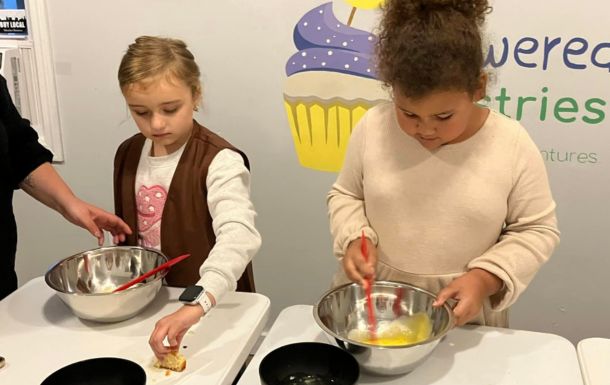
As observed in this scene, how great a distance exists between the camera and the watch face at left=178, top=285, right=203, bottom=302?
1018 mm

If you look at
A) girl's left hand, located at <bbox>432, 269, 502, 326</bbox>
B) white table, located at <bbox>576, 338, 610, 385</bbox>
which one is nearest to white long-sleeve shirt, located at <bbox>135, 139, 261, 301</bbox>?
girl's left hand, located at <bbox>432, 269, 502, 326</bbox>

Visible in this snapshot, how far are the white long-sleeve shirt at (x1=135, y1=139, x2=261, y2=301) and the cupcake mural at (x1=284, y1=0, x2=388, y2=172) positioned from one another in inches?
24.9

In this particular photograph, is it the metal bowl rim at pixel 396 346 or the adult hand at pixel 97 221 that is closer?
the metal bowl rim at pixel 396 346

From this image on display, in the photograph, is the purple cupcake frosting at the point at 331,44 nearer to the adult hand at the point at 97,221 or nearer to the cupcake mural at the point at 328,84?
the cupcake mural at the point at 328,84

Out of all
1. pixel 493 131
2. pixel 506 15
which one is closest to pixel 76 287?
pixel 493 131

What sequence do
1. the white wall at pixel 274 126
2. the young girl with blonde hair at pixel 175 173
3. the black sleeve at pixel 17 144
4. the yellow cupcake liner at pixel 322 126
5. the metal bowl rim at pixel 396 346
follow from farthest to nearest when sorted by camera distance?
the yellow cupcake liner at pixel 322 126, the white wall at pixel 274 126, the black sleeve at pixel 17 144, the young girl with blonde hair at pixel 175 173, the metal bowl rim at pixel 396 346

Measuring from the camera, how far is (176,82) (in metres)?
1.29

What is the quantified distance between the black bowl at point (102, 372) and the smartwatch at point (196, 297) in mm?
127

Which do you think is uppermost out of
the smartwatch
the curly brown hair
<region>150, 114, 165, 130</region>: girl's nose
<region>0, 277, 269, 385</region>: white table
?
the curly brown hair

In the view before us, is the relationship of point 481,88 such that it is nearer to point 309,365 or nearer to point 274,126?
point 309,365

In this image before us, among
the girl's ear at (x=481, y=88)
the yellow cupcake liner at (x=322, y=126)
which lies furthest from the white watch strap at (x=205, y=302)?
the yellow cupcake liner at (x=322, y=126)

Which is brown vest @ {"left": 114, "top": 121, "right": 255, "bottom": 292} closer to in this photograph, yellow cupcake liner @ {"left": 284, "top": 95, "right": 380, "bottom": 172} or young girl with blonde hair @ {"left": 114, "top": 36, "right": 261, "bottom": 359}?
young girl with blonde hair @ {"left": 114, "top": 36, "right": 261, "bottom": 359}

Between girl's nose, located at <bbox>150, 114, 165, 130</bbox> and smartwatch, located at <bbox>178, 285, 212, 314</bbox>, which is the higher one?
girl's nose, located at <bbox>150, 114, 165, 130</bbox>

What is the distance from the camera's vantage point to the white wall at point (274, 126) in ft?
5.78
